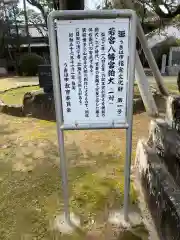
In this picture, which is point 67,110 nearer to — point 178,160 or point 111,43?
point 111,43

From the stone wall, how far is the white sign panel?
0.69 meters

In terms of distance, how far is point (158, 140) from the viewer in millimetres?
2932

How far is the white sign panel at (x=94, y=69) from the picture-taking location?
1.97m

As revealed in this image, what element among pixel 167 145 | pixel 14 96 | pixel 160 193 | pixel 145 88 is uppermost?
pixel 145 88

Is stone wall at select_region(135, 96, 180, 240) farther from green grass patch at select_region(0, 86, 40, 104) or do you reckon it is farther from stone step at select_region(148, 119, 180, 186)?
green grass patch at select_region(0, 86, 40, 104)

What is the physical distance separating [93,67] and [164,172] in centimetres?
124

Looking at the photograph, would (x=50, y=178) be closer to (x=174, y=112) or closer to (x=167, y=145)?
(x=167, y=145)

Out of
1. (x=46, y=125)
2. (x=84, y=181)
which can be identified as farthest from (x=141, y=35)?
(x=84, y=181)

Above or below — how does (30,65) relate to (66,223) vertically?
above

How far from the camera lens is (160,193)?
2.33 metres

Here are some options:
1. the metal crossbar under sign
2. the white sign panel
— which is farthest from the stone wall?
the white sign panel

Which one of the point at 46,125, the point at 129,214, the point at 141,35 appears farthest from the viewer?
the point at 46,125

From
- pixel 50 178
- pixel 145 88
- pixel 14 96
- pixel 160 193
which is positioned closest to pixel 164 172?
pixel 160 193

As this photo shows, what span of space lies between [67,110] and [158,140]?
1.27m
